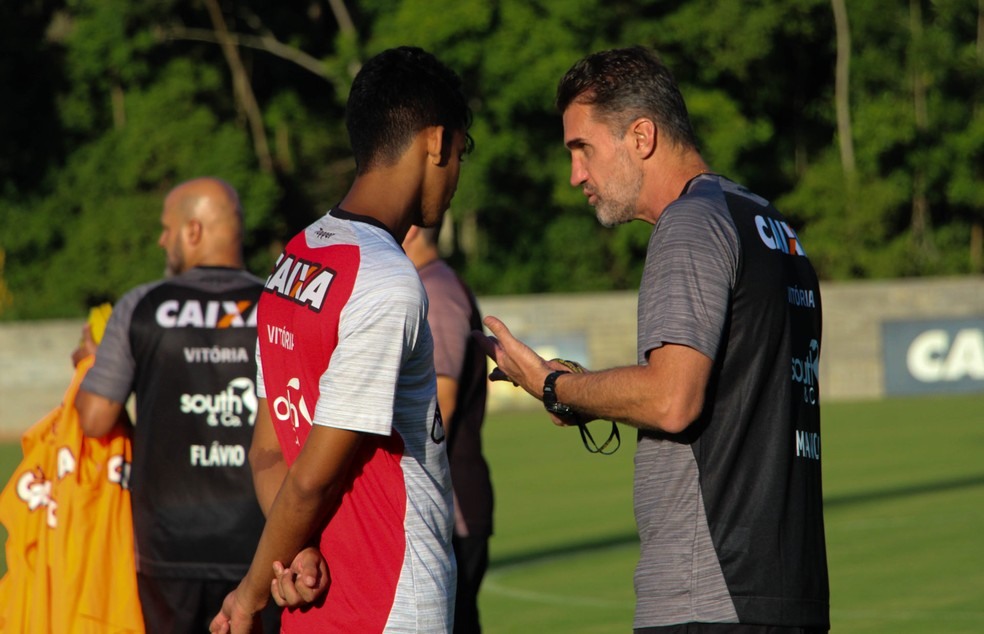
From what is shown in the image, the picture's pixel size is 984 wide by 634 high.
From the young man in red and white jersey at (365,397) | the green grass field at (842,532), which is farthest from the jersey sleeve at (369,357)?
the green grass field at (842,532)

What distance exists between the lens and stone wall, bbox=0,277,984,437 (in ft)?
88.9

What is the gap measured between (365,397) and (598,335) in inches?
974

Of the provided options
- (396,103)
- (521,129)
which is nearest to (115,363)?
(396,103)

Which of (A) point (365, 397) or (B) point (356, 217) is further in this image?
(B) point (356, 217)

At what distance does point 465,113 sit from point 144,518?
2.58m

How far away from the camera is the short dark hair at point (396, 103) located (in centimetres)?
346

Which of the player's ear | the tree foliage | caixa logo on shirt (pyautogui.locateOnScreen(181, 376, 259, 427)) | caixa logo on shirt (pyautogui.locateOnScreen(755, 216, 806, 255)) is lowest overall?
caixa logo on shirt (pyautogui.locateOnScreen(181, 376, 259, 427))

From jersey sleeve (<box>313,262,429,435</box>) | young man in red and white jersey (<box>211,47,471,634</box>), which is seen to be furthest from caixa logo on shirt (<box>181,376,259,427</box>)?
jersey sleeve (<box>313,262,429,435</box>)

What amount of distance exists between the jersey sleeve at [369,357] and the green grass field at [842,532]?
5540 mm

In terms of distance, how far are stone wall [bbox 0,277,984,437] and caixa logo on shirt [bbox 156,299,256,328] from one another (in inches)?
842

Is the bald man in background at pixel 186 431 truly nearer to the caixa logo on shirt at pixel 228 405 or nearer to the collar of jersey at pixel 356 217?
the caixa logo on shirt at pixel 228 405

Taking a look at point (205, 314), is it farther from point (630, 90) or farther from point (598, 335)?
point (598, 335)

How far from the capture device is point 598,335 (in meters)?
27.8

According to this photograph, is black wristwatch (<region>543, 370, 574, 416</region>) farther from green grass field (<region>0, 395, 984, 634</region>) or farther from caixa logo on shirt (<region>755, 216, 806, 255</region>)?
green grass field (<region>0, 395, 984, 634</region>)
